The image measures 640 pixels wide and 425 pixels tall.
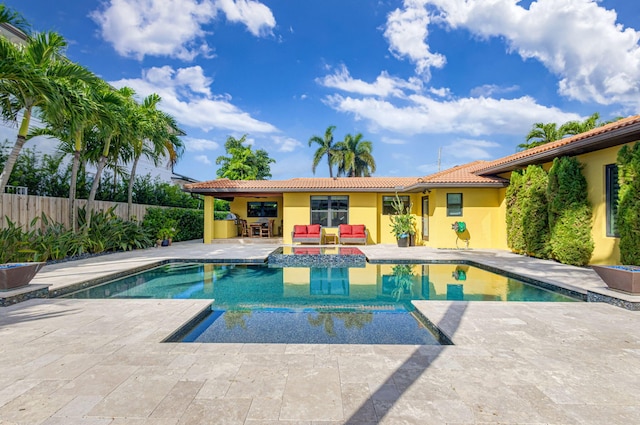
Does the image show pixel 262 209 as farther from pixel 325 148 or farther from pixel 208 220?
pixel 325 148

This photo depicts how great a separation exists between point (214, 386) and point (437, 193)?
39.7 ft

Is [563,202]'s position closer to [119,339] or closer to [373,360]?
[373,360]

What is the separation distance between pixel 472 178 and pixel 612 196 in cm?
499

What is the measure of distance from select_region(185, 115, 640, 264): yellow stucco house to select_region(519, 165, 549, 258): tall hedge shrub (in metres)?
0.56

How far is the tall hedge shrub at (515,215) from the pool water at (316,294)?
130 inches

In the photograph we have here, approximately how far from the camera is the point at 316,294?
655 centimetres

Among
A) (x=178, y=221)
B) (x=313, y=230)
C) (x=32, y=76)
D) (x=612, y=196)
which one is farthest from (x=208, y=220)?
(x=612, y=196)

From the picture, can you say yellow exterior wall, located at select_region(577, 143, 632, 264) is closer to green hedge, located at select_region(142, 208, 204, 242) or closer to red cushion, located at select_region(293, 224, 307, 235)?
red cushion, located at select_region(293, 224, 307, 235)

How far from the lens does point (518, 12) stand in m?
11.5

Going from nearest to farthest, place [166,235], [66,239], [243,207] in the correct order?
[66,239]
[166,235]
[243,207]

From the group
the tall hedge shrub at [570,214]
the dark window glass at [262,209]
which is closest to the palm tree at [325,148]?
the dark window glass at [262,209]

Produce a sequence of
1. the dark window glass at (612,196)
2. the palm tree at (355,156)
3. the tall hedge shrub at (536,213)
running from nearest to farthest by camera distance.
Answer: the dark window glass at (612,196) < the tall hedge shrub at (536,213) < the palm tree at (355,156)

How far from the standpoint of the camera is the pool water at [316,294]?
14.0 ft

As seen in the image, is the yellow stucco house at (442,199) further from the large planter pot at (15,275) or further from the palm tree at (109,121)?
the large planter pot at (15,275)
